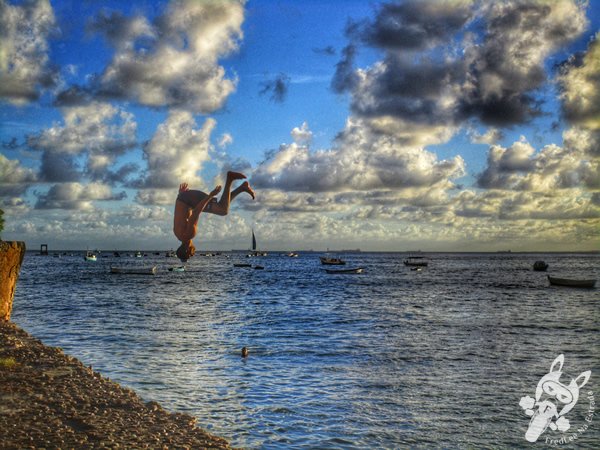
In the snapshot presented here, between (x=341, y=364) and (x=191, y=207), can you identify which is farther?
(x=341, y=364)

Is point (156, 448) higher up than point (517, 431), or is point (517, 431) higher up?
point (156, 448)

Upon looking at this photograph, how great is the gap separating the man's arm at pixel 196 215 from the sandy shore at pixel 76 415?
427 inches

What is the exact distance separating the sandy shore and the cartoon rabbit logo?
1306 centimetres

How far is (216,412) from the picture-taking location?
850 inches

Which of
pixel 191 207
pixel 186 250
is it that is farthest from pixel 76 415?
pixel 191 207

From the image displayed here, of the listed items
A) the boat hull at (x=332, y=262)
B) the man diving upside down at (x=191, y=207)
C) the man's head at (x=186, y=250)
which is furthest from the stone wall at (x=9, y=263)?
the boat hull at (x=332, y=262)

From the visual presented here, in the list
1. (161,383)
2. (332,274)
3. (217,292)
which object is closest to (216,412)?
(161,383)

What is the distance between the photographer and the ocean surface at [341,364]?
2038 cm

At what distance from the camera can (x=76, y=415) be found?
16.4m

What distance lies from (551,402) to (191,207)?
83.8ft

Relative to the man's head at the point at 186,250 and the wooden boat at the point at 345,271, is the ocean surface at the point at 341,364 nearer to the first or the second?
the man's head at the point at 186,250

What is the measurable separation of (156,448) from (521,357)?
27.3m

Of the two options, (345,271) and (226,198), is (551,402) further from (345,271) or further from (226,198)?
(345,271)

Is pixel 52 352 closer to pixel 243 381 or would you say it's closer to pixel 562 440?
pixel 243 381
